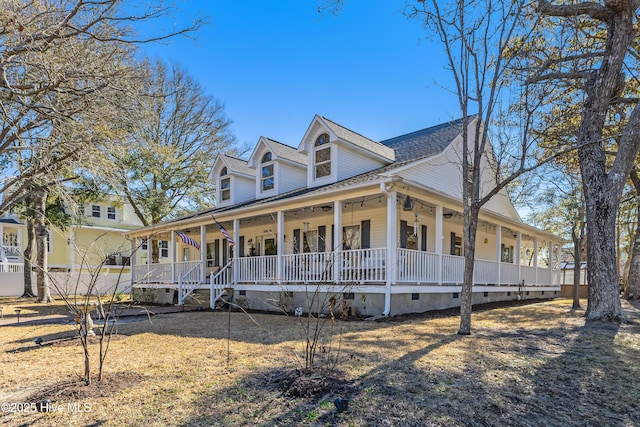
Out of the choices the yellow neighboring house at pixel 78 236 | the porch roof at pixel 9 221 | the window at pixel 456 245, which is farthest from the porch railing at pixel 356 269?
the porch roof at pixel 9 221

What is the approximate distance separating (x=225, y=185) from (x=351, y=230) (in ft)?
22.8

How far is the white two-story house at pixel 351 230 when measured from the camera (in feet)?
33.9

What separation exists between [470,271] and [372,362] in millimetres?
3262

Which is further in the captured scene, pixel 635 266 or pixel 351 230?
pixel 635 266

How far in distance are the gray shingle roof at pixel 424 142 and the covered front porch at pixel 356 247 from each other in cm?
217

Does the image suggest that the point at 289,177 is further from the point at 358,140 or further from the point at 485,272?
the point at 485,272

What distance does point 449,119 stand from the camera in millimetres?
9469

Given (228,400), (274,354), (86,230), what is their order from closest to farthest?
(228,400) → (274,354) → (86,230)

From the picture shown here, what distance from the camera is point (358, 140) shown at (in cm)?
1416

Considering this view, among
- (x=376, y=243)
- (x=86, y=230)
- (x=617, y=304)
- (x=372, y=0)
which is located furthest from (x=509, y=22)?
(x=86, y=230)

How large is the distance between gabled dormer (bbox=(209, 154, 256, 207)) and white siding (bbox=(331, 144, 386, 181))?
5392 mm

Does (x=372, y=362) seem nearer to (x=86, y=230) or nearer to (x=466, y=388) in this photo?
(x=466, y=388)

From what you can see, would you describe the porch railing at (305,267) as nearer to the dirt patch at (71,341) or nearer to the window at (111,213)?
the dirt patch at (71,341)

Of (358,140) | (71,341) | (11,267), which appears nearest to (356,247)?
(358,140)
